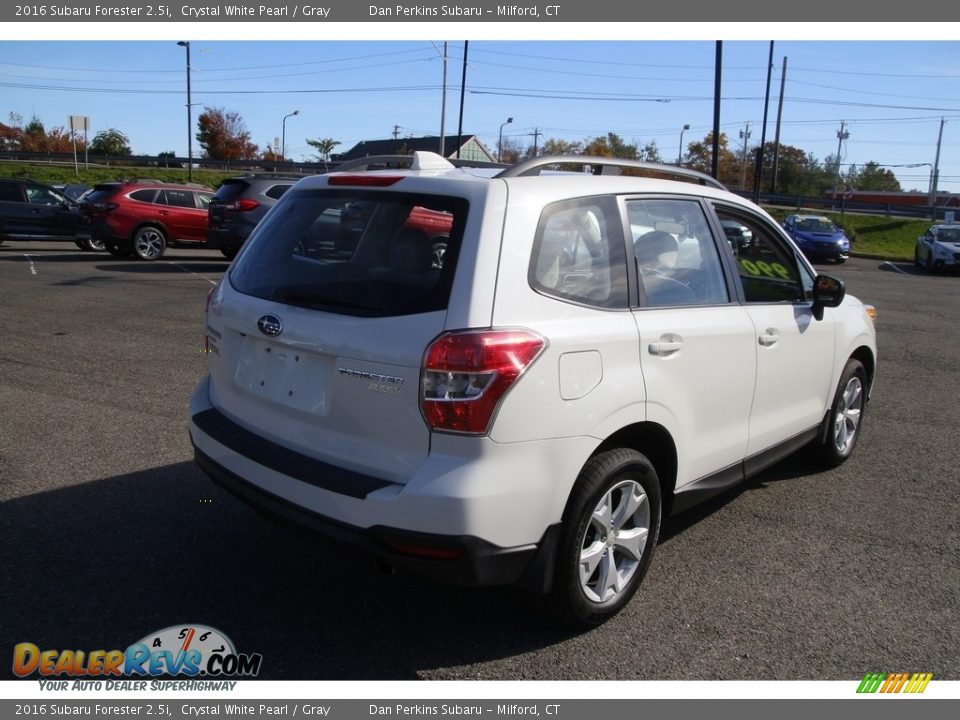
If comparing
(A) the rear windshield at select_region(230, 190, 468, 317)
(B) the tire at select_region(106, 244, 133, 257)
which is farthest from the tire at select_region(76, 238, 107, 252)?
(A) the rear windshield at select_region(230, 190, 468, 317)

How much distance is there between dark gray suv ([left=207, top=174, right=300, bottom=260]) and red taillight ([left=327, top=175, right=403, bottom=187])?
12.8 metres

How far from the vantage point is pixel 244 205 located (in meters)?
16.2

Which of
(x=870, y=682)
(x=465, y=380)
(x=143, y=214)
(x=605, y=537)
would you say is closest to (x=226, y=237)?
(x=143, y=214)

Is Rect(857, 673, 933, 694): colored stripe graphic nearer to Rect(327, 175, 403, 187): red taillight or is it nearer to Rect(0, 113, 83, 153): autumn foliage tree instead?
Rect(327, 175, 403, 187): red taillight

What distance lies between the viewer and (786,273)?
16.0ft

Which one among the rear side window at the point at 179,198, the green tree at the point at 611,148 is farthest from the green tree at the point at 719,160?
the rear side window at the point at 179,198

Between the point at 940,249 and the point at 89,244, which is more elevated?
the point at 940,249

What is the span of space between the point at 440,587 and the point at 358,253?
1.51 m

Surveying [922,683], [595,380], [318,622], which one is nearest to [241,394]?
[318,622]

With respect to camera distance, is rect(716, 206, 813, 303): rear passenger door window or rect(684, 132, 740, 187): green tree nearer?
rect(716, 206, 813, 303): rear passenger door window

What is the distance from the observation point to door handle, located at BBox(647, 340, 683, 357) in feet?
11.6

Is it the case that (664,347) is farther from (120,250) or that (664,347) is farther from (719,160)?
(719,160)

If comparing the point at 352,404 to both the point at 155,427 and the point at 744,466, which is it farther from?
the point at 155,427

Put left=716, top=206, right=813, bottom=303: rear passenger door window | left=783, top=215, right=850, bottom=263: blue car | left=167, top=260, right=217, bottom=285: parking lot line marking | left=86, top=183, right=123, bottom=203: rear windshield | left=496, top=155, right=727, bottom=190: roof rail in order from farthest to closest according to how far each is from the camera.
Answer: left=783, top=215, right=850, bottom=263: blue car < left=86, top=183, right=123, bottom=203: rear windshield < left=167, top=260, right=217, bottom=285: parking lot line marking < left=716, top=206, right=813, bottom=303: rear passenger door window < left=496, top=155, right=727, bottom=190: roof rail
